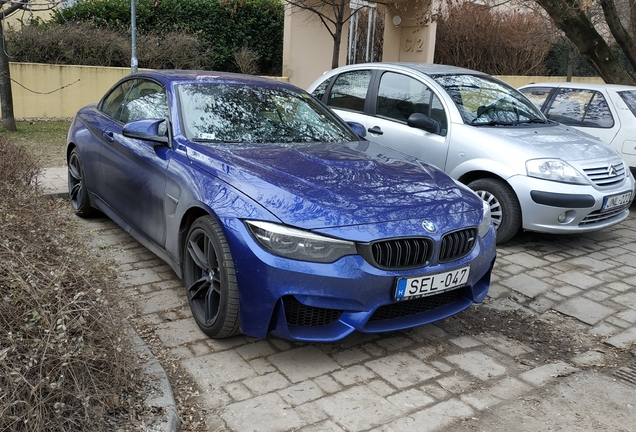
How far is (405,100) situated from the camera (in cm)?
657

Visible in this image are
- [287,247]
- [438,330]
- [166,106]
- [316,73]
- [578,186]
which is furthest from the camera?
[316,73]

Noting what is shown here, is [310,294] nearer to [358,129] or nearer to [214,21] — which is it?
[358,129]

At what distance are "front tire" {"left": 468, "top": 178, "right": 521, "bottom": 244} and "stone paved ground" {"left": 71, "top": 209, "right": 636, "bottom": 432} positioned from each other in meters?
0.88

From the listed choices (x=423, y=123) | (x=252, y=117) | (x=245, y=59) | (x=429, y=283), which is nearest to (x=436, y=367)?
(x=429, y=283)

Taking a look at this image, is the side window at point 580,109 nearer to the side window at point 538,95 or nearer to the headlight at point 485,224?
the side window at point 538,95

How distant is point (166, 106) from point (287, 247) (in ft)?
6.41

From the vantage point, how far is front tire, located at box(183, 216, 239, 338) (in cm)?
333

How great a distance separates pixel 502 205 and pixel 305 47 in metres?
9.82

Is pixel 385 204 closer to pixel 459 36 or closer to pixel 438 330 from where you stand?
pixel 438 330

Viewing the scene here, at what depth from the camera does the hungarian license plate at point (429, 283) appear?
3.27 metres

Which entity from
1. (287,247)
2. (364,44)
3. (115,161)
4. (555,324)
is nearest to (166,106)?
(115,161)

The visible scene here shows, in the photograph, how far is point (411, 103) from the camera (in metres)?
6.49

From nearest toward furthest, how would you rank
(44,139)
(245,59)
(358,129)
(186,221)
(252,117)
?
(186,221), (252,117), (358,129), (44,139), (245,59)

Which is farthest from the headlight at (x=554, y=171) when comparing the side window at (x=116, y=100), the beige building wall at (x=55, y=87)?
the beige building wall at (x=55, y=87)
